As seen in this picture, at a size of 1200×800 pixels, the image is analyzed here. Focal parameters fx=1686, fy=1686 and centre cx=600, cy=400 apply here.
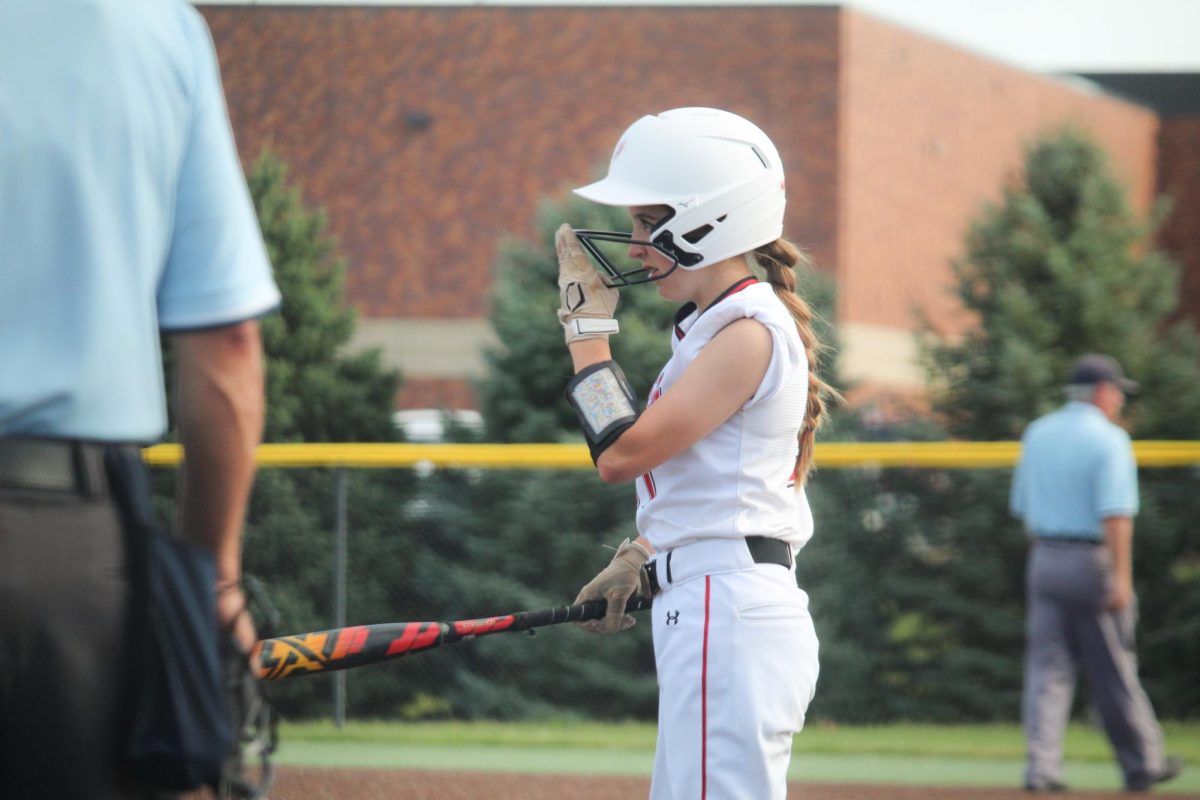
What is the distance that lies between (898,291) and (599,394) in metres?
27.1

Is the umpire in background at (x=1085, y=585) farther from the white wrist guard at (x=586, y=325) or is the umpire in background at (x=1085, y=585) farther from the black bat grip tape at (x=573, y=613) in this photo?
the white wrist guard at (x=586, y=325)

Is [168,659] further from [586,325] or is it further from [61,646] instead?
[586,325]

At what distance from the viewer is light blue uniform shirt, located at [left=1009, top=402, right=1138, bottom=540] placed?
339 inches

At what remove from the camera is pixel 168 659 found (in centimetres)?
215

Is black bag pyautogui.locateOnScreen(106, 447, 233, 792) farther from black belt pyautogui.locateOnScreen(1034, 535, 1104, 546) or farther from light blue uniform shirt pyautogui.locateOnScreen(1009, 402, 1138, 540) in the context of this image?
black belt pyautogui.locateOnScreen(1034, 535, 1104, 546)

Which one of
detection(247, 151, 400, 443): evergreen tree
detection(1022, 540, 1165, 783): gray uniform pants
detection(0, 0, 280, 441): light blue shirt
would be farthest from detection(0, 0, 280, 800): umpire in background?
detection(247, 151, 400, 443): evergreen tree

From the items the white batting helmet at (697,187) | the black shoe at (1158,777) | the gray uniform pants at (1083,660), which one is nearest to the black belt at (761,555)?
the white batting helmet at (697,187)

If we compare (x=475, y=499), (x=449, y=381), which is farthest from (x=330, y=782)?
(x=449, y=381)

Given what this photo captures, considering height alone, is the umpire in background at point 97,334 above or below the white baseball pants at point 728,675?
above

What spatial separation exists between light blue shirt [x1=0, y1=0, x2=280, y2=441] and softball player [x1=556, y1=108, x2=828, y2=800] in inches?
54.0

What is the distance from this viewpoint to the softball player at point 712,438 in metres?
3.45

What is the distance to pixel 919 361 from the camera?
15883mm

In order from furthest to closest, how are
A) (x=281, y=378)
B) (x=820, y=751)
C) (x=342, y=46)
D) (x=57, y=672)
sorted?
(x=342, y=46)
(x=281, y=378)
(x=820, y=751)
(x=57, y=672)

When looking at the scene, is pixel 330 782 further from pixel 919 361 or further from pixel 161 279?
pixel 919 361
